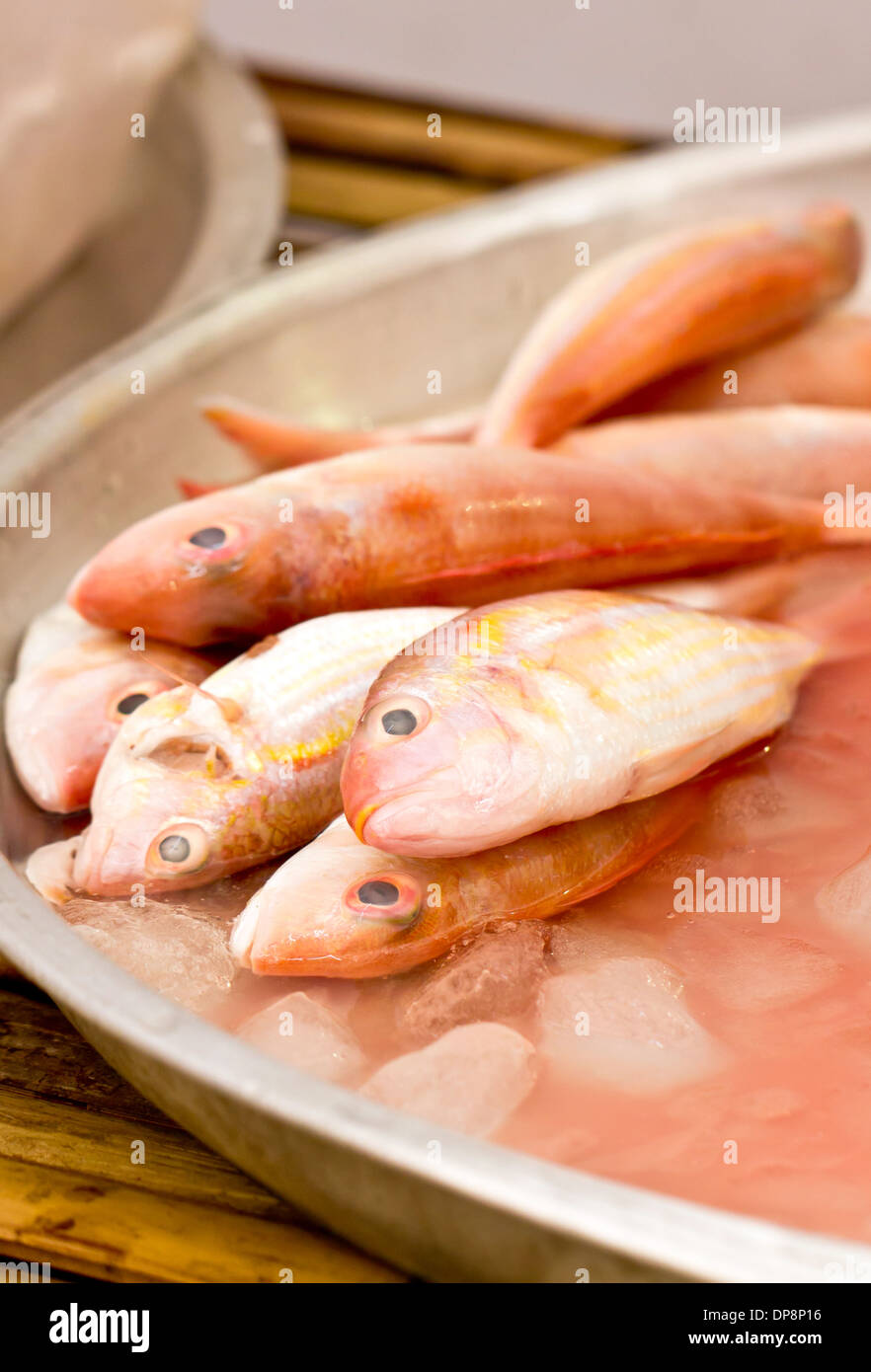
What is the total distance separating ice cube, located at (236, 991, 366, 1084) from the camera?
2.34 feet

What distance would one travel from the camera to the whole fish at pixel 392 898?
742 millimetres

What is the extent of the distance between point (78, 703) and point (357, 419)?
0.58m

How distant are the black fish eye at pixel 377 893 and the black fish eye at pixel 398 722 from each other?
0.09m

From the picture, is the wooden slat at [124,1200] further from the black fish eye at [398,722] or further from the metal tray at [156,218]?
the metal tray at [156,218]

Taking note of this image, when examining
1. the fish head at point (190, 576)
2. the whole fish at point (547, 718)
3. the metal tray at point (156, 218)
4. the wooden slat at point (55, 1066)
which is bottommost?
the wooden slat at point (55, 1066)

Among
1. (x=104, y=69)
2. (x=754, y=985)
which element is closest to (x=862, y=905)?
(x=754, y=985)

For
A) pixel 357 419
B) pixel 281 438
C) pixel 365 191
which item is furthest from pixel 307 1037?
pixel 365 191

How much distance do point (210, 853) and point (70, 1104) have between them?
208mm

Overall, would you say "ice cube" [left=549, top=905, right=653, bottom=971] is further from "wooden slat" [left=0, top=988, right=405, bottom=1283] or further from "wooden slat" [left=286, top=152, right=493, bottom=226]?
"wooden slat" [left=286, top=152, right=493, bottom=226]

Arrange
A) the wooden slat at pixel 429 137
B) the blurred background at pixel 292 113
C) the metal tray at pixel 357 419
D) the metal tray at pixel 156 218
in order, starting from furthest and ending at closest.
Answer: the wooden slat at pixel 429 137, the metal tray at pixel 156 218, the blurred background at pixel 292 113, the metal tray at pixel 357 419

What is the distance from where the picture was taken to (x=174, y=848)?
80 cm

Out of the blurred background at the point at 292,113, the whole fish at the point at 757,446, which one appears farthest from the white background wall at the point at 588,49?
the whole fish at the point at 757,446

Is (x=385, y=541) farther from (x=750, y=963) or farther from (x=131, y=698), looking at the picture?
(x=750, y=963)

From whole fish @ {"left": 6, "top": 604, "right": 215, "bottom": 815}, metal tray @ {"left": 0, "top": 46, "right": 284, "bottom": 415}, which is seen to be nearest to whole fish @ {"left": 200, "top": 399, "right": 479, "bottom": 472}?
whole fish @ {"left": 6, "top": 604, "right": 215, "bottom": 815}
